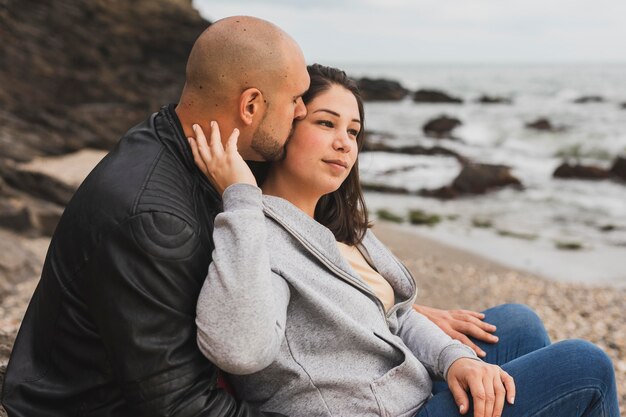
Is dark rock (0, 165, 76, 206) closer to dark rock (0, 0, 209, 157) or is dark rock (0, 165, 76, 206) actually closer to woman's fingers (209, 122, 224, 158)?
dark rock (0, 0, 209, 157)

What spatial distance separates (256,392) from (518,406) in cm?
90

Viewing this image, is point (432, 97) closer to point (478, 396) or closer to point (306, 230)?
point (306, 230)

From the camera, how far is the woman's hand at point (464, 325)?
9.87 feet

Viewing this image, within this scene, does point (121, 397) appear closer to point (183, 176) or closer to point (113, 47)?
point (183, 176)

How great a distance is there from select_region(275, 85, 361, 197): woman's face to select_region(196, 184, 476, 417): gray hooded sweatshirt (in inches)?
11.6

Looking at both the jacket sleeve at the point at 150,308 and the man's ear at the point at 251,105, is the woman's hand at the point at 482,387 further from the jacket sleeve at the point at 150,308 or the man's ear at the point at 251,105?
the man's ear at the point at 251,105

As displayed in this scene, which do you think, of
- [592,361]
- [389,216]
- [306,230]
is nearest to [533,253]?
[389,216]

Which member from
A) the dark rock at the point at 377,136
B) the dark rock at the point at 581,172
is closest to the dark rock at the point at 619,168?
the dark rock at the point at 581,172

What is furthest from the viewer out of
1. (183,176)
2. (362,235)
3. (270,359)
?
(362,235)

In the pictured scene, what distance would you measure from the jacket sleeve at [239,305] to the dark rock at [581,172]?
1825 cm

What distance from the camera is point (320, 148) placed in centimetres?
273

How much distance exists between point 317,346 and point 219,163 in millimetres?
698

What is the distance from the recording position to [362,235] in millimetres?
3043

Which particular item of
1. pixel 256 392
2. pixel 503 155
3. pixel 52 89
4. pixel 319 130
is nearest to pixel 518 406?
pixel 256 392
